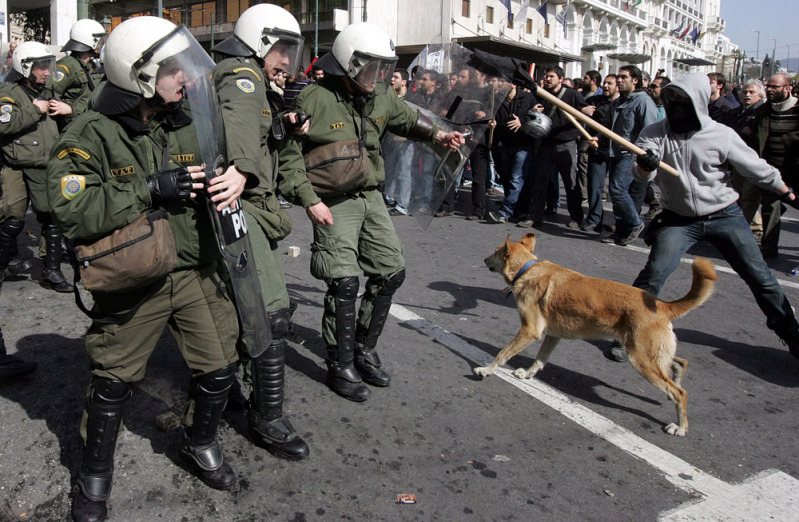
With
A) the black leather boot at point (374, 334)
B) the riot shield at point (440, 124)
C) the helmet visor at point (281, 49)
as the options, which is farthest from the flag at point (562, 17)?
the helmet visor at point (281, 49)

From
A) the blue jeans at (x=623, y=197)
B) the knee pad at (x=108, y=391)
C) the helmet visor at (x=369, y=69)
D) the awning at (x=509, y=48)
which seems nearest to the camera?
the knee pad at (x=108, y=391)

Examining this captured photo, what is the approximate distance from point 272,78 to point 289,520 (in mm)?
2192

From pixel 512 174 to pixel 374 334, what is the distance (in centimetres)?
576

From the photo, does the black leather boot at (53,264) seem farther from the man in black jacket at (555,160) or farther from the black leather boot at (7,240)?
the man in black jacket at (555,160)

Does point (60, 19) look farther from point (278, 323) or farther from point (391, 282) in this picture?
point (278, 323)

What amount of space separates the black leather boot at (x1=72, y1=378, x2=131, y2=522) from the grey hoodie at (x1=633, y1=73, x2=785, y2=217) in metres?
3.59

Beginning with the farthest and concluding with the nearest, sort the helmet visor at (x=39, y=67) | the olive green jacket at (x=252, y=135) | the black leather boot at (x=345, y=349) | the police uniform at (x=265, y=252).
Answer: the helmet visor at (x=39, y=67) < the black leather boot at (x=345, y=349) < the police uniform at (x=265, y=252) < the olive green jacket at (x=252, y=135)

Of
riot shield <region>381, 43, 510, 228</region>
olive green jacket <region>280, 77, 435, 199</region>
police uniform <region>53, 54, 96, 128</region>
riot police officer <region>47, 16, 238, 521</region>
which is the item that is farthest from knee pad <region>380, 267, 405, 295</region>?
police uniform <region>53, 54, 96, 128</region>

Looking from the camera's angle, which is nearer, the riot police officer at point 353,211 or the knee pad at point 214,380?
the knee pad at point 214,380

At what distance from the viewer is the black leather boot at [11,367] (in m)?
3.71

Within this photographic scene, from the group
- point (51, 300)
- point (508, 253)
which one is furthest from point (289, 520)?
point (51, 300)

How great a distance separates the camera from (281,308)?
326cm

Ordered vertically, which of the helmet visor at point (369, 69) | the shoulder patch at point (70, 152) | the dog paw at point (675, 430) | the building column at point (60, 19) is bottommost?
the dog paw at point (675, 430)

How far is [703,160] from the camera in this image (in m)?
4.42
